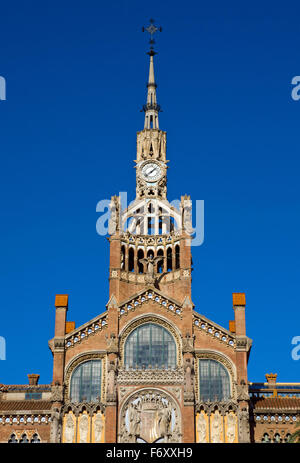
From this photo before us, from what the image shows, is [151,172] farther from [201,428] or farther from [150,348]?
[201,428]

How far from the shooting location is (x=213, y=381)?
64188 millimetres

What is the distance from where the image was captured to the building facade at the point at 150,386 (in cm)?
6225

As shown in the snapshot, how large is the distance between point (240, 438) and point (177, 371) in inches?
284

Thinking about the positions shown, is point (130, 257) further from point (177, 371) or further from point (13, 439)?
point (13, 439)

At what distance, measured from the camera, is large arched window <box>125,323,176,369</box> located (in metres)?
64.8

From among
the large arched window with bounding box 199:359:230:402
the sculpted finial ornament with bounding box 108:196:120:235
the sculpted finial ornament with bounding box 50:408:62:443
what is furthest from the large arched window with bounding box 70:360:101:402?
the sculpted finial ornament with bounding box 108:196:120:235

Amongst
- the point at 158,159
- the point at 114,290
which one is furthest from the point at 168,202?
the point at 114,290

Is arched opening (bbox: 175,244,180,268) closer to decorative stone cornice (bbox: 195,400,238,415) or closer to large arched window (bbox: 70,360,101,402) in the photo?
large arched window (bbox: 70,360,101,402)

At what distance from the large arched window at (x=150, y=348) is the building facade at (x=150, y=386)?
0.27 feet

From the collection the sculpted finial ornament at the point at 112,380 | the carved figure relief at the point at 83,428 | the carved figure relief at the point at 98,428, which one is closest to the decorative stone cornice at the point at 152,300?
the sculpted finial ornament at the point at 112,380

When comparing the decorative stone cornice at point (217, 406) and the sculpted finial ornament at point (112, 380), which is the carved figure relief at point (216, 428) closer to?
the decorative stone cornice at point (217, 406)

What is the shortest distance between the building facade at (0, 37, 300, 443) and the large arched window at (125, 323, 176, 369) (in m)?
0.08

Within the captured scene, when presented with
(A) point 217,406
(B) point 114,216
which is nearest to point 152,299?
(B) point 114,216

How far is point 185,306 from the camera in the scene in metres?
66.5
